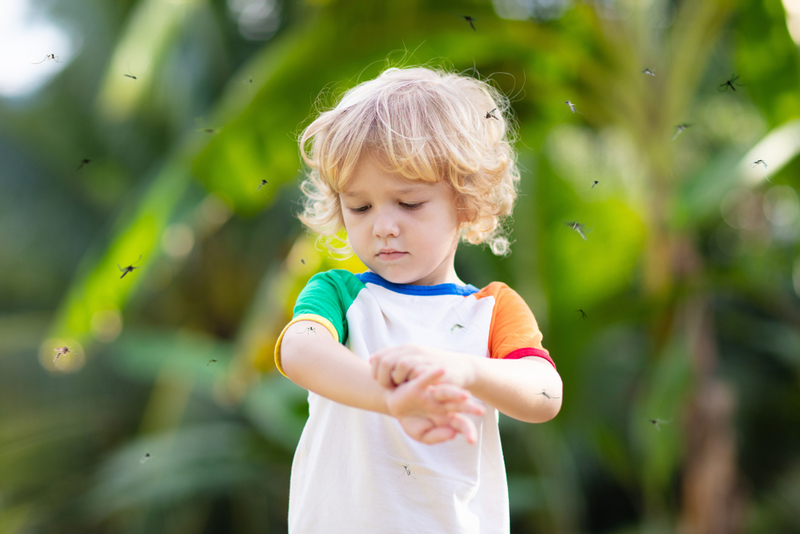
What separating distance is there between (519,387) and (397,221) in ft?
0.64

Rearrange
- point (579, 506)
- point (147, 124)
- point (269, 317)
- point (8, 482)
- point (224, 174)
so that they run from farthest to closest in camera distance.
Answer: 1. point (147, 124)
2. point (8, 482)
3. point (579, 506)
4. point (224, 174)
5. point (269, 317)

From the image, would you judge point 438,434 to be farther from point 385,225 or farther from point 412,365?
point 385,225

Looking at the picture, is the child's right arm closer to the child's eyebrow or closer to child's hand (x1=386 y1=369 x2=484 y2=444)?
child's hand (x1=386 y1=369 x2=484 y2=444)

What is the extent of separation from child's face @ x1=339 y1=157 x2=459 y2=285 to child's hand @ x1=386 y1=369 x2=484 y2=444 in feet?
0.56

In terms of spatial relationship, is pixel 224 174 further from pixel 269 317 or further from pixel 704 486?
pixel 704 486

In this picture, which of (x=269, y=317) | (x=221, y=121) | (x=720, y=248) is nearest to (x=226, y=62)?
(x=221, y=121)

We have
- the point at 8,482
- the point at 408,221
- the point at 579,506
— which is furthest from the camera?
the point at 8,482

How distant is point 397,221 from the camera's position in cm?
63

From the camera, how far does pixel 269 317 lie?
161 centimetres

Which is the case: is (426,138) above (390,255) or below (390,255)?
above

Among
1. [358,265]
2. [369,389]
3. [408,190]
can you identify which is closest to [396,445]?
[369,389]

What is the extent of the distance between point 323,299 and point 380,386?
0.45ft

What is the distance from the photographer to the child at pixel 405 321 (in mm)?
610

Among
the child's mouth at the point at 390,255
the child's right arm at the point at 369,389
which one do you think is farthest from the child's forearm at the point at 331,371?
the child's mouth at the point at 390,255
